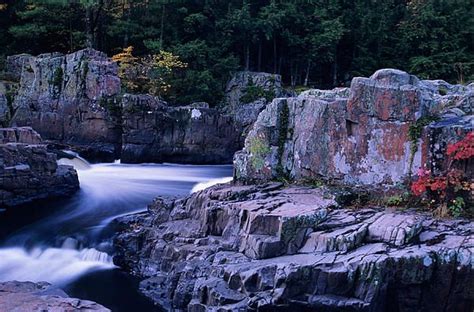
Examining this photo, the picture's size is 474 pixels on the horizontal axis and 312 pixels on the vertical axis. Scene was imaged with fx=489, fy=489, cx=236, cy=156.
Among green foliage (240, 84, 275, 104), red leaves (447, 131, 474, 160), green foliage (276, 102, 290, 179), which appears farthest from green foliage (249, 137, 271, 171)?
green foliage (240, 84, 275, 104)

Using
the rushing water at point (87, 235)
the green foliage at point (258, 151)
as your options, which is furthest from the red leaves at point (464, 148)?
the rushing water at point (87, 235)

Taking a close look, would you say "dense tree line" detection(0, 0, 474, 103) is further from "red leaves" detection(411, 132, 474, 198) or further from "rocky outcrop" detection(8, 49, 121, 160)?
"red leaves" detection(411, 132, 474, 198)

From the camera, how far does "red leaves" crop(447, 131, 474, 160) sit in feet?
29.9

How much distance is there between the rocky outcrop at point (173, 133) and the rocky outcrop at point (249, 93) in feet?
9.03

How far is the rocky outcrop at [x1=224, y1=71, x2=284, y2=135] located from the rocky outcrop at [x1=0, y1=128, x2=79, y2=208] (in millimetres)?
11147

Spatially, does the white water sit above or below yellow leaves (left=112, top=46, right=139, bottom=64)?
below

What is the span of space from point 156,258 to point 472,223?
650 centimetres

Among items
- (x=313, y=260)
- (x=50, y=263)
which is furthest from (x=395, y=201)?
(x=50, y=263)

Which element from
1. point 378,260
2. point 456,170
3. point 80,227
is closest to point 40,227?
point 80,227

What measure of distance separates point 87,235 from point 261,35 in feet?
69.1

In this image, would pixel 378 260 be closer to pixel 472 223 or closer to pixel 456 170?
pixel 472 223

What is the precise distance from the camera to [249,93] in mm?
27812

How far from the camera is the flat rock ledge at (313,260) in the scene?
800cm

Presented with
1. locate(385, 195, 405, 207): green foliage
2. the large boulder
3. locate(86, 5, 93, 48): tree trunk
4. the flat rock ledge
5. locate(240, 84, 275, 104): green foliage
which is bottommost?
the flat rock ledge
